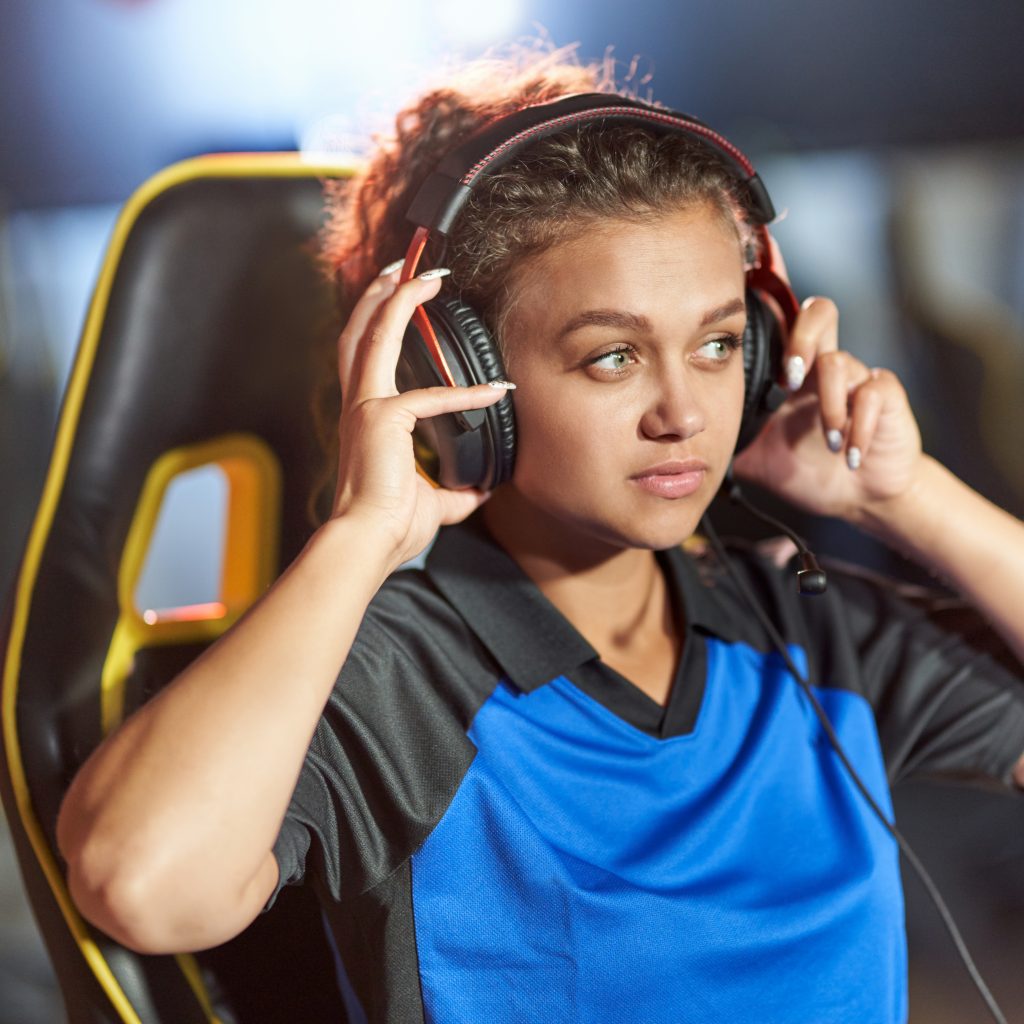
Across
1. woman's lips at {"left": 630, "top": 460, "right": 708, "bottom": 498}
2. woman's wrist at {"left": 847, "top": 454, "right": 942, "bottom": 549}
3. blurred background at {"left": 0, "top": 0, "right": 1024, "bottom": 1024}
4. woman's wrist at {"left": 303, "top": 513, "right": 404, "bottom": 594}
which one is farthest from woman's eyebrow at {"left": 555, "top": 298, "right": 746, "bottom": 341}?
blurred background at {"left": 0, "top": 0, "right": 1024, "bottom": 1024}

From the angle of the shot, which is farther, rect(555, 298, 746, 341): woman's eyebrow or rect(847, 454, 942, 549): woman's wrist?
rect(847, 454, 942, 549): woman's wrist

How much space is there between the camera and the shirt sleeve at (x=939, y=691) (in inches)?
40.8

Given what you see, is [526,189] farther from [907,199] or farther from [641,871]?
[907,199]

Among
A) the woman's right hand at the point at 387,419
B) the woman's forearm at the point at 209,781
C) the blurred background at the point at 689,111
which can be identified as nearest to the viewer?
the woman's forearm at the point at 209,781

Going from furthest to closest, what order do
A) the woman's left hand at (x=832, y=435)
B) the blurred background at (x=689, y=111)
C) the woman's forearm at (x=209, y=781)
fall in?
the blurred background at (x=689, y=111) → the woman's left hand at (x=832, y=435) → the woman's forearm at (x=209, y=781)

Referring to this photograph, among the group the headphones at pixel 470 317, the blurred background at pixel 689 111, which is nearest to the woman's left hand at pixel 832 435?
the headphones at pixel 470 317

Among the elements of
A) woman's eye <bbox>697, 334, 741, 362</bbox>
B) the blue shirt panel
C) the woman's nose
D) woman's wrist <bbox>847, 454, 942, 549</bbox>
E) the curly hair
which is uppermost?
the curly hair

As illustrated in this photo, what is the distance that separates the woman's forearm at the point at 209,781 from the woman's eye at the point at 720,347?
0.35 meters

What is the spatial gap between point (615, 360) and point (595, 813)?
34cm

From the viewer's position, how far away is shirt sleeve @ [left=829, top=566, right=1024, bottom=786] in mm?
1035

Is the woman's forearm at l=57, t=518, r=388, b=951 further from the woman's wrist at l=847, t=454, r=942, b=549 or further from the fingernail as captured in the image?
the woman's wrist at l=847, t=454, r=942, b=549

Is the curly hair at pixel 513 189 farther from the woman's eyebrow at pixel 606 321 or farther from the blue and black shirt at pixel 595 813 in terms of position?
the blue and black shirt at pixel 595 813

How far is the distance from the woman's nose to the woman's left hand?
175 mm

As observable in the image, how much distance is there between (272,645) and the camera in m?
0.69
